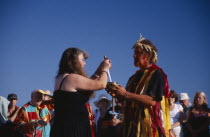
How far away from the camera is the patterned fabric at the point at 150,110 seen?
3.99 meters

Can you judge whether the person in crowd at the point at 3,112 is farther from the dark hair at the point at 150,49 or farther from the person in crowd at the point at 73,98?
the dark hair at the point at 150,49

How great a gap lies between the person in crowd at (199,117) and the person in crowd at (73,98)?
4.92m

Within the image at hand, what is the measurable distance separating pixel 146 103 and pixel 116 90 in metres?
0.39

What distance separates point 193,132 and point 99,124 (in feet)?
7.72

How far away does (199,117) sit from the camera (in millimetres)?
8039

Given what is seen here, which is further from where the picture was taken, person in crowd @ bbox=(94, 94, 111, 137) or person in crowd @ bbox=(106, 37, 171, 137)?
person in crowd @ bbox=(94, 94, 111, 137)

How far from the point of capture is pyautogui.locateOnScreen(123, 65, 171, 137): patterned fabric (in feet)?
13.1

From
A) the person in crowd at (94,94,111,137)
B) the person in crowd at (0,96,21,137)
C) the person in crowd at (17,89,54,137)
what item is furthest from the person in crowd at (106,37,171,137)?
the person in crowd at (94,94,111,137)

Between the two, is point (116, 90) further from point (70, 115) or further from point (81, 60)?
point (70, 115)

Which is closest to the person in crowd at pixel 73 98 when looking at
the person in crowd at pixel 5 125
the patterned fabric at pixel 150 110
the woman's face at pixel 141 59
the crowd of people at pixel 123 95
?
the crowd of people at pixel 123 95

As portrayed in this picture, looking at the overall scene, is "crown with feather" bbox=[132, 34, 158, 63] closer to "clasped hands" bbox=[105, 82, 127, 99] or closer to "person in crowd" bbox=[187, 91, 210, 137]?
"clasped hands" bbox=[105, 82, 127, 99]

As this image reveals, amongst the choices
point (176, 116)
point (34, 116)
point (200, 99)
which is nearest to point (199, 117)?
point (200, 99)

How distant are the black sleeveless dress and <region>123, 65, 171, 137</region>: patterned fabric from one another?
700 mm

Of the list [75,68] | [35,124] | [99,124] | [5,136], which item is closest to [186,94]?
[99,124]
